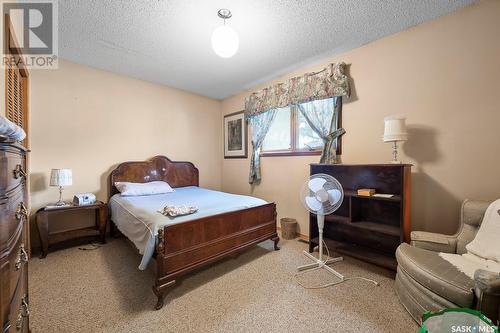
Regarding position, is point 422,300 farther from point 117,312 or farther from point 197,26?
point 197,26

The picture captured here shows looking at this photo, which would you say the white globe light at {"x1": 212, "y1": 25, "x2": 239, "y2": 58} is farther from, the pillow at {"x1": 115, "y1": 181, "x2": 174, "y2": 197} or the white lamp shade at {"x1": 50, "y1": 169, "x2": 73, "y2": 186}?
the white lamp shade at {"x1": 50, "y1": 169, "x2": 73, "y2": 186}

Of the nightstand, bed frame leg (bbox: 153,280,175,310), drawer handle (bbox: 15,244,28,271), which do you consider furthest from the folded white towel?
the nightstand

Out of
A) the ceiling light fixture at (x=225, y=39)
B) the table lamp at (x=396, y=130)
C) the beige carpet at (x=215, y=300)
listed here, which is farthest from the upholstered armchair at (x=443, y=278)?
the ceiling light fixture at (x=225, y=39)

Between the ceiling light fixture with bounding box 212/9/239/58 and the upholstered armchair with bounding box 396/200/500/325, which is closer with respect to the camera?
the upholstered armchair with bounding box 396/200/500/325

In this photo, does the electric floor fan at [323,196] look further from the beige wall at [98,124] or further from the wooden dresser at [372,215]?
the beige wall at [98,124]

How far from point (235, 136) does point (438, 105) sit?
3.27 metres

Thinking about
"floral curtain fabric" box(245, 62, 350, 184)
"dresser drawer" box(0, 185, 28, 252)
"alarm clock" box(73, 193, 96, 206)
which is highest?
"floral curtain fabric" box(245, 62, 350, 184)

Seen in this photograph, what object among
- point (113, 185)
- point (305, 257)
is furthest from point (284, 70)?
point (113, 185)

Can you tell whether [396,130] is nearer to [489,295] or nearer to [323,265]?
[489,295]

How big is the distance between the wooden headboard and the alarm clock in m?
0.39

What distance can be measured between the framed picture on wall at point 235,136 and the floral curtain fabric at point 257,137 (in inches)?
12.8

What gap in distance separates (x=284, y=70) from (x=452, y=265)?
3.03m

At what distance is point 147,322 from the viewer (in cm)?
160

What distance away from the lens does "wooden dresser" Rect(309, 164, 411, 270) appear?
215cm
